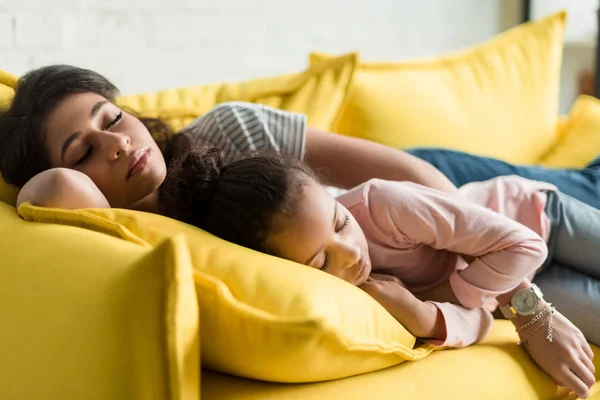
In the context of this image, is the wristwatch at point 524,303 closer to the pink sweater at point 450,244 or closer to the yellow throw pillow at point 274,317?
the pink sweater at point 450,244

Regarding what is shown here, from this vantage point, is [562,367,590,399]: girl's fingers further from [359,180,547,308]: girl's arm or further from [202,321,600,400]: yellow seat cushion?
[359,180,547,308]: girl's arm

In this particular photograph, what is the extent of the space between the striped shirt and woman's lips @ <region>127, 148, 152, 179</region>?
0.71ft

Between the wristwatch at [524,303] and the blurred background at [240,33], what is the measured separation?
1411mm

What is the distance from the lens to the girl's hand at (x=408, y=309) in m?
1.02

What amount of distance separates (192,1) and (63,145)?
1200 millimetres

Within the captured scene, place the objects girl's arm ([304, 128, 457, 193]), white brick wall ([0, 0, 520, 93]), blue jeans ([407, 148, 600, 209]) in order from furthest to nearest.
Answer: white brick wall ([0, 0, 520, 93]) < blue jeans ([407, 148, 600, 209]) < girl's arm ([304, 128, 457, 193])

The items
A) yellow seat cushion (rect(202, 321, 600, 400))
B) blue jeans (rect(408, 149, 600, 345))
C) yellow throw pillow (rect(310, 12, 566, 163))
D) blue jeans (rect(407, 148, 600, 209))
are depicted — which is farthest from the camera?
yellow throw pillow (rect(310, 12, 566, 163))

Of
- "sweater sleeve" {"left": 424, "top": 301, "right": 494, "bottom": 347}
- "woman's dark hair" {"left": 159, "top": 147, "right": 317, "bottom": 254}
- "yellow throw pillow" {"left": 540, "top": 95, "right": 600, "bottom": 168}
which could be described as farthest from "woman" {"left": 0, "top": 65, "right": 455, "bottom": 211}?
"yellow throw pillow" {"left": 540, "top": 95, "right": 600, "bottom": 168}

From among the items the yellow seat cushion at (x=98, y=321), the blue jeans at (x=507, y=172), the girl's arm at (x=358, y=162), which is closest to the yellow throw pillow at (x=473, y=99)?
the blue jeans at (x=507, y=172)

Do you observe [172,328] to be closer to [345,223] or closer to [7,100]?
[345,223]

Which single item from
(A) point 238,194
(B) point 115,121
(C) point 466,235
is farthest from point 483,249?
(B) point 115,121

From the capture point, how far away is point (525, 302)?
1117 millimetres

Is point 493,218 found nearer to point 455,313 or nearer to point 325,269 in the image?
point 455,313

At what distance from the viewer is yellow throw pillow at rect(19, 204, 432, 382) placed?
761mm
